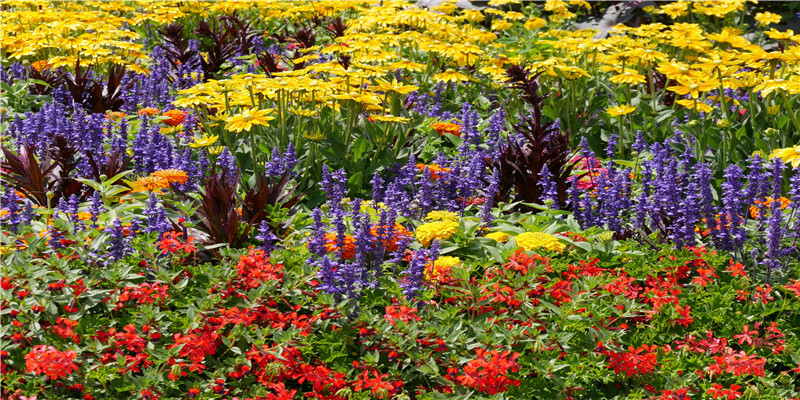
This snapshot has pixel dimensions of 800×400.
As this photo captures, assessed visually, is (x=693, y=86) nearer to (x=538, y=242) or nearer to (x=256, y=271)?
(x=538, y=242)

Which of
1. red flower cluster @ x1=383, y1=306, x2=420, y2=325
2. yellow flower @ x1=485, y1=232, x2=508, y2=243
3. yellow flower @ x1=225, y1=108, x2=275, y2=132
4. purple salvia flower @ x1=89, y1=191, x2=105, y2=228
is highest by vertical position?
yellow flower @ x1=225, y1=108, x2=275, y2=132

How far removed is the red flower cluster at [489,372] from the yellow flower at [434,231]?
0.89 m

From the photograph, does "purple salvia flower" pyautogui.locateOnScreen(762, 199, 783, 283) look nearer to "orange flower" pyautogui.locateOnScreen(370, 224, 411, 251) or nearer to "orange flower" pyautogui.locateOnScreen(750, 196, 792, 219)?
"orange flower" pyautogui.locateOnScreen(750, 196, 792, 219)

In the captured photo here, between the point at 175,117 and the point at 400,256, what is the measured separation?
280cm

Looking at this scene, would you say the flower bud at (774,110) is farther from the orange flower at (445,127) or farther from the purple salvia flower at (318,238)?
the purple salvia flower at (318,238)

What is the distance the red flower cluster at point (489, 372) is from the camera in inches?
100

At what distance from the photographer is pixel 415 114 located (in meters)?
5.48

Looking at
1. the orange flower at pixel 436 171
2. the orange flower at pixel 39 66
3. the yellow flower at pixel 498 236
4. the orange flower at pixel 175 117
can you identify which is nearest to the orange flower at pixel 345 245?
the yellow flower at pixel 498 236

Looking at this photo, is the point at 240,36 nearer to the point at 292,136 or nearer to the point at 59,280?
the point at 292,136

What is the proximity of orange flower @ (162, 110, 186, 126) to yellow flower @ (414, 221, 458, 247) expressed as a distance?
2.59 m

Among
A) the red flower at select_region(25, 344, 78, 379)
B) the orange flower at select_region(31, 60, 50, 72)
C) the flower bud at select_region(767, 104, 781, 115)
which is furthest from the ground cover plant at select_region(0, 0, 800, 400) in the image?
the orange flower at select_region(31, 60, 50, 72)

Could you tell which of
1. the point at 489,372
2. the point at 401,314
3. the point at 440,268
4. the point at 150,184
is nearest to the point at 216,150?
the point at 150,184

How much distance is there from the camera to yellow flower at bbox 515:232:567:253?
133 inches

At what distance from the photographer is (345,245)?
3.35 meters
